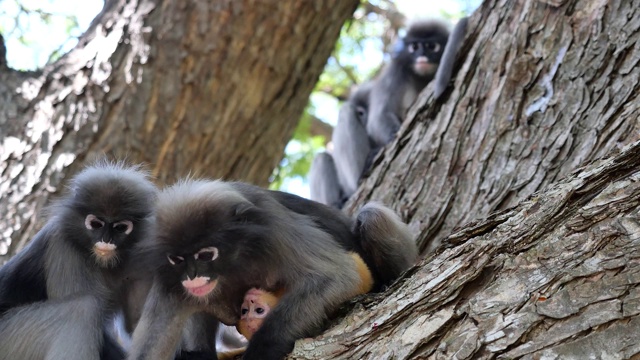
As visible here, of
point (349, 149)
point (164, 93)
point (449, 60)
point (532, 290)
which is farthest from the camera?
point (349, 149)

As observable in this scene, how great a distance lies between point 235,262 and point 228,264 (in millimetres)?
33

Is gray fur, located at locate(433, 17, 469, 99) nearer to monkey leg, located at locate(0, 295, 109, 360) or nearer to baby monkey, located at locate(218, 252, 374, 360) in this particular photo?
baby monkey, located at locate(218, 252, 374, 360)

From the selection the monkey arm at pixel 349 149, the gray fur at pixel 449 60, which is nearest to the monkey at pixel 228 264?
Result: the gray fur at pixel 449 60

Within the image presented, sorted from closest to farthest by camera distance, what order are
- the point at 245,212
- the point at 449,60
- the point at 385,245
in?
the point at 245,212, the point at 385,245, the point at 449,60

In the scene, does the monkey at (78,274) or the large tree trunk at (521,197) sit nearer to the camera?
the large tree trunk at (521,197)

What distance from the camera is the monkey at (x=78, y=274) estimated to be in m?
3.79

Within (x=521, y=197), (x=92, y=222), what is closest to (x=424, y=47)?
(x=521, y=197)

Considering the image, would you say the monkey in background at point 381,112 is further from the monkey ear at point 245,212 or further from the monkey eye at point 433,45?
Result: the monkey ear at point 245,212

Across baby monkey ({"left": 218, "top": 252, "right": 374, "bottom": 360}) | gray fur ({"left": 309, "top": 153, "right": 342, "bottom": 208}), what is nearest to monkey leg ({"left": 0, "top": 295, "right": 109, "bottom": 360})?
baby monkey ({"left": 218, "top": 252, "right": 374, "bottom": 360})

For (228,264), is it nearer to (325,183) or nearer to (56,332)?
(56,332)

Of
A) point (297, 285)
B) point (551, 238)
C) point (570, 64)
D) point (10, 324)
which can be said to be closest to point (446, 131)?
point (570, 64)

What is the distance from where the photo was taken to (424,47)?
8070 mm

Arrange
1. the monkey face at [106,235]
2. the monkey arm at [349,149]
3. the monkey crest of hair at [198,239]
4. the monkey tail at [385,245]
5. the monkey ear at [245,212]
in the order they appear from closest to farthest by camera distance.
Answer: the monkey crest of hair at [198,239], the monkey ear at [245,212], the monkey face at [106,235], the monkey tail at [385,245], the monkey arm at [349,149]

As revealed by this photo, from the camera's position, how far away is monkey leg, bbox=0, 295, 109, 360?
3730mm
